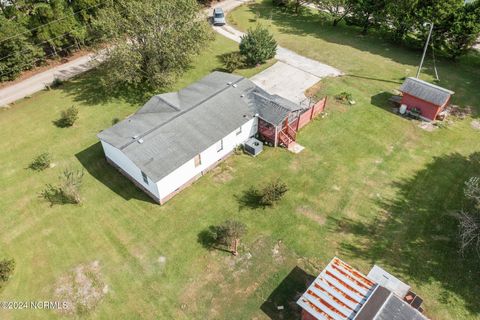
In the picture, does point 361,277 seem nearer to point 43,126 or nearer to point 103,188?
point 103,188

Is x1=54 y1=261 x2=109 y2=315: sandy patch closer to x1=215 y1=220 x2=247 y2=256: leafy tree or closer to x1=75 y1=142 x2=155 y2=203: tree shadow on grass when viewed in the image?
x1=75 y1=142 x2=155 y2=203: tree shadow on grass

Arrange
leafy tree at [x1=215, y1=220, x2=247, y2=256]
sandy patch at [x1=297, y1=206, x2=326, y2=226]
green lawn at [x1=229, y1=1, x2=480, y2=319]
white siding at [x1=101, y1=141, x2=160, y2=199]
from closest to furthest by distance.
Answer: green lawn at [x1=229, y1=1, x2=480, y2=319] → leafy tree at [x1=215, y1=220, x2=247, y2=256] → sandy patch at [x1=297, y1=206, x2=326, y2=226] → white siding at [x1=101, y1=141, x2=160, y2=199]

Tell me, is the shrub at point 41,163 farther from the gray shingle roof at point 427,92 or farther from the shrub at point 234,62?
the gray shingle roof at point 427,92

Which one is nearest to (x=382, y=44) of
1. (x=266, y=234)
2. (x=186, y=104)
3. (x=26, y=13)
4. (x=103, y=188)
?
(x=186, y=104)

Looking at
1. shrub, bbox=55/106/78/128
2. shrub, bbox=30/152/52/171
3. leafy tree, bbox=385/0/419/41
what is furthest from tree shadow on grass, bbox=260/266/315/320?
leafy tree, bbox=385/0/419/41

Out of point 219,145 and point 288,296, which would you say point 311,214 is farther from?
point 219,145

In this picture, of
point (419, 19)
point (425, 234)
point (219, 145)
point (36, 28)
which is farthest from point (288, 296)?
point (36, 28)

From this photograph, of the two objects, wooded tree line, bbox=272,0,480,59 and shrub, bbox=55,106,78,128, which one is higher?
wooded tree line, bbox=272,0,480,59
